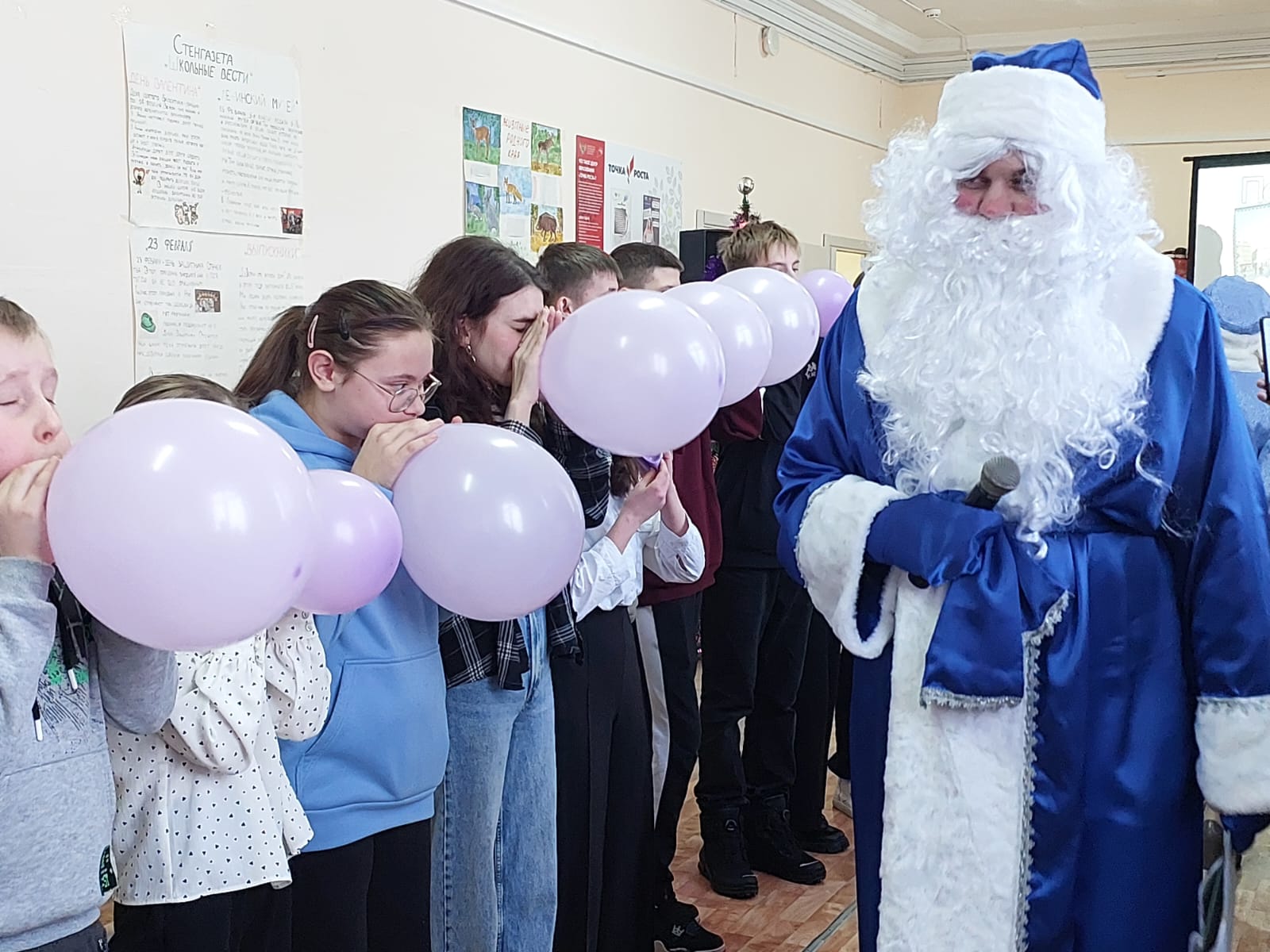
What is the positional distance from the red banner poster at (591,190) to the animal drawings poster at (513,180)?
0.47 ft

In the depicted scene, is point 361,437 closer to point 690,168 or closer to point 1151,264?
point 1151,264

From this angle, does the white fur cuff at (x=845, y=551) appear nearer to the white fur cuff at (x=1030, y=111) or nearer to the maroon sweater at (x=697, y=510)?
the white fur cuff at (x=1030, y=111)

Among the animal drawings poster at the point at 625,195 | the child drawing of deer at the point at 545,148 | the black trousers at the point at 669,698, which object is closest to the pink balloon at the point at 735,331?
the black trousers at the point at 669,698

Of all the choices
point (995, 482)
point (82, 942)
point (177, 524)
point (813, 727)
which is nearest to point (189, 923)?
point (82, 942)

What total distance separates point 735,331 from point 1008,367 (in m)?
0.64

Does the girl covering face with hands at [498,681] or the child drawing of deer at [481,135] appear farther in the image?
the child drawing of deer at [481,135]

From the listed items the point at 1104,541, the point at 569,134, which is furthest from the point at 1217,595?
the point at 569,134

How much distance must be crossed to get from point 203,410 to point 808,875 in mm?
2310

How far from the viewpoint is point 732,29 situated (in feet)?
18.8

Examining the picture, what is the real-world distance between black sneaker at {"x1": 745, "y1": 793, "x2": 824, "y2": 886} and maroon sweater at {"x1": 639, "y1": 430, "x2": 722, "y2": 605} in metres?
0.80

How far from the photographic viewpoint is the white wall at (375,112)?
272 cm

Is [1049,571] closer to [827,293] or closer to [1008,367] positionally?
[1008,367]

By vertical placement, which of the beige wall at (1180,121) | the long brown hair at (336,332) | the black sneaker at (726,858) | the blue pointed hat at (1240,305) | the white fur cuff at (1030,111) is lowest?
the black sneaker at (726,858)

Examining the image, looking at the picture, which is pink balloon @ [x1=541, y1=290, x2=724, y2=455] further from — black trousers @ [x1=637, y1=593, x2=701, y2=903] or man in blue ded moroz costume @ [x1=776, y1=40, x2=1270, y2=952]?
black trousers @ [x1=637, y1=593, x2=701, y2=903]
